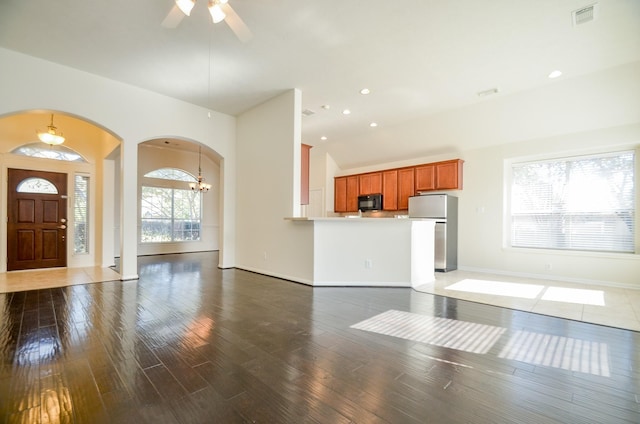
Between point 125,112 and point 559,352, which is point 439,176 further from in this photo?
A: point 125,112

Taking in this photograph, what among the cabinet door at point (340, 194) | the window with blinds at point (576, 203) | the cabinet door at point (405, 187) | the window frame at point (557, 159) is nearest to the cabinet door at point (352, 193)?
the cabinet door at point (340, 194)

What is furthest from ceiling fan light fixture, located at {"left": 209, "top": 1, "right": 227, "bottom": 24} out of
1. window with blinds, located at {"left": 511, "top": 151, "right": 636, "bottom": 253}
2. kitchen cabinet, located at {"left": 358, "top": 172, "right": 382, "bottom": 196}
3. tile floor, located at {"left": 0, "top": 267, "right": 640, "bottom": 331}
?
window with blinds, located at {"left": 511, "top": 151, "right": 636, "bottom": 253}

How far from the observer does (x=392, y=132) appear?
6828 millimetres

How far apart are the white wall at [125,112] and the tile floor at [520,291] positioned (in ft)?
4.33

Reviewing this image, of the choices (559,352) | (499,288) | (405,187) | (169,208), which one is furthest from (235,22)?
(169,208)

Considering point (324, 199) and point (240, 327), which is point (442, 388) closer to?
point (240, 327)

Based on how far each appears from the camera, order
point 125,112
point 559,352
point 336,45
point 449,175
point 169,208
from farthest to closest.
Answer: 1. point 169,208
2. point 449,175
3. point 125,112
4. point 336,45
5. point 559,352

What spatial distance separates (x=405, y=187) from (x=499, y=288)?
3.22 metres

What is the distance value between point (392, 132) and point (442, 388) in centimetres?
605

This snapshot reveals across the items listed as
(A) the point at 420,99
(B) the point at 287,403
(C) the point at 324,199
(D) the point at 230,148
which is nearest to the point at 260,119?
(D) the point at 230,148

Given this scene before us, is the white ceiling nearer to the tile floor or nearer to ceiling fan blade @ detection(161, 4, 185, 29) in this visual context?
ceiling fan blade @ detection(161, 4, 185, 29)

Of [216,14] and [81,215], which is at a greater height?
[216,14]

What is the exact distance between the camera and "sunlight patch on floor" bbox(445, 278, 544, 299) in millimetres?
4109

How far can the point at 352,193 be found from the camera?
27.0 ft
